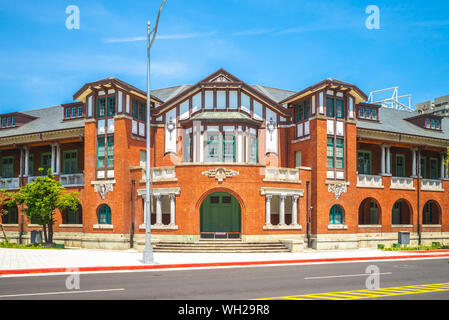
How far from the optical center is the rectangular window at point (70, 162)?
38.3m

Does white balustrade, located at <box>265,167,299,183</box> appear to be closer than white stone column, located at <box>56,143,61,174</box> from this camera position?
Yes

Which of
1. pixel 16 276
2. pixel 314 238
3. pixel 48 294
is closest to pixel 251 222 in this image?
pixel 314 238

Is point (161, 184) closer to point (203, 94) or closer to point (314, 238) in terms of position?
point (203, 94)

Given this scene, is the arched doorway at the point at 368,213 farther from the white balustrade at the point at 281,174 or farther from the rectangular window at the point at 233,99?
the rectangular window at the point at 233,99

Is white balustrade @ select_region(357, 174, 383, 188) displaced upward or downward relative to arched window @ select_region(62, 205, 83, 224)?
upward

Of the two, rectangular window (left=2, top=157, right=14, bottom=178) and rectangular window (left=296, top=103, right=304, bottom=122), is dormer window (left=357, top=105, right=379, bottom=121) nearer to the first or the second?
rectangular window (left=296, top=103, right=304, bottom=122)

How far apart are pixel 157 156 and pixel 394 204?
20.4 meters

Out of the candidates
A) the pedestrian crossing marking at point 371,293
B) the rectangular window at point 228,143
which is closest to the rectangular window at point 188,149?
the rectangular window at point 228,143

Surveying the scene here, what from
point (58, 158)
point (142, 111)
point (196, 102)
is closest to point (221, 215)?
point (196, 102)

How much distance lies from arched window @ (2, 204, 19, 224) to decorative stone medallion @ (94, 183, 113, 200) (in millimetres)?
12556

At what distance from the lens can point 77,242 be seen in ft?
114

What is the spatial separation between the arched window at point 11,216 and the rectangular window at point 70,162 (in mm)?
7007

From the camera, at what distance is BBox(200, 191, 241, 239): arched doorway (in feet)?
108

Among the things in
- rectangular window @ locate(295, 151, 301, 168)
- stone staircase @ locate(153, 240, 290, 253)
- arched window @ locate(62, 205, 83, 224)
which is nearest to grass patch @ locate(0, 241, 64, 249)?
arched window @ locate(62, 205, 83, 224)
